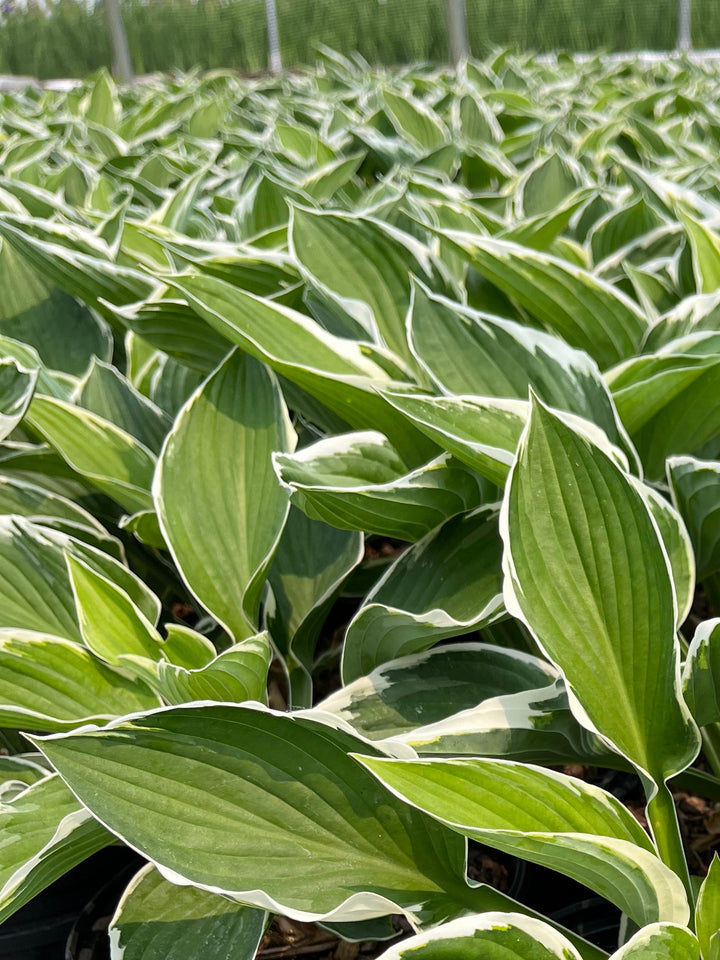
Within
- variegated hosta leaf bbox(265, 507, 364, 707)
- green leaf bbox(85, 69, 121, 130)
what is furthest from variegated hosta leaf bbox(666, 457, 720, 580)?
green leaf bbox(85, 69, 121, 130)

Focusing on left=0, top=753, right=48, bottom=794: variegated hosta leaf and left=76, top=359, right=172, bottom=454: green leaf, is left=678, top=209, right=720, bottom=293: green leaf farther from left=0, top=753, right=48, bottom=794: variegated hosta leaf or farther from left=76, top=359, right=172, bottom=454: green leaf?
left=0, top=753, right=48, bottom=794: variegated hosta leaf

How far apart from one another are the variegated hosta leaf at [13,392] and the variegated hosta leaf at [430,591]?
31cm

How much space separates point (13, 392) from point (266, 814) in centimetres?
44

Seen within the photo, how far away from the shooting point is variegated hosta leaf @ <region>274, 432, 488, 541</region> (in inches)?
25.0

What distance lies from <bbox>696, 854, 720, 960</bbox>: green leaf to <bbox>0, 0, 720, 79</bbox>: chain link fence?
8700mm

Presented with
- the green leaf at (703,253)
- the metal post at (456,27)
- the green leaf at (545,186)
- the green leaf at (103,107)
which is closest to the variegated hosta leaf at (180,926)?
the green leaf at (703,253)

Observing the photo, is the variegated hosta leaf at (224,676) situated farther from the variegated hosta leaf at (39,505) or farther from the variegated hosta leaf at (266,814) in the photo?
the variegated hosta leaf at (39,505)

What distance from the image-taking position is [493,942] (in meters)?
0.47

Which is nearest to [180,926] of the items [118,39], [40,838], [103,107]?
[40,838]

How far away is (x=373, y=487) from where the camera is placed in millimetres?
638

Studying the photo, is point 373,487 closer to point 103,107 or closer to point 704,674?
point 704,674

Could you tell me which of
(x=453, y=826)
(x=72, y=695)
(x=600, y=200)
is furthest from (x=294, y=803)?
(x=600, y=200)

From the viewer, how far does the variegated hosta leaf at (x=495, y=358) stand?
0.74 m

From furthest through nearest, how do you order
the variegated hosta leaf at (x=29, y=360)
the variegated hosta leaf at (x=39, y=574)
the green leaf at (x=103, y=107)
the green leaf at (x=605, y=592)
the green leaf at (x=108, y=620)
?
1. the green leaf at (x=103, y=107)
2. the variegated hosta leaf at (x=29, y=360)
3. the variegated hosta leaf at (x=39, y=574)
4. the green leaf at (x=108, y=620)
5. the green leaf at (x=605, y=592)
